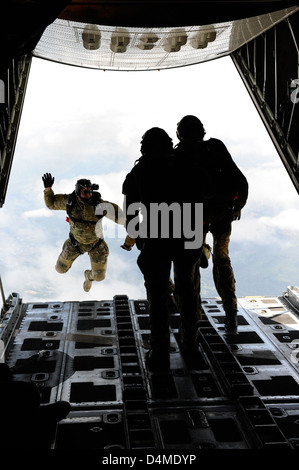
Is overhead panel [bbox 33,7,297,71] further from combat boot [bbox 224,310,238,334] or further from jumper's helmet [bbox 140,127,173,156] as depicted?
combat boot [bbox 224,310,238,334]

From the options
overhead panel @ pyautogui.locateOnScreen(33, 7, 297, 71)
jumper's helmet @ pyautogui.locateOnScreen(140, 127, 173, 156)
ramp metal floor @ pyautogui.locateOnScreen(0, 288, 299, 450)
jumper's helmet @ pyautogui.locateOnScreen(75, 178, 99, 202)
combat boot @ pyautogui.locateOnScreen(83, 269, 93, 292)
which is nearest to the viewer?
ramp metal floor @ pyautogui.locateOnScreen(0, 288, 299, 450)

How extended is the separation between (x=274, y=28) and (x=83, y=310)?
12.1ft

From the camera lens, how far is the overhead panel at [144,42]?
5301 mm

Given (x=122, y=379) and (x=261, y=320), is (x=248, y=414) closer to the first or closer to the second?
(x=122, y=379)

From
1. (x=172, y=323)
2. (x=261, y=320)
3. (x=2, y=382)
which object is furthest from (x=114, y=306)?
(x=2, y=382)

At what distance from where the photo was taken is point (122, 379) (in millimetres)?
3389

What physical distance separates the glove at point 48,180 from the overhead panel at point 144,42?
1508 mm

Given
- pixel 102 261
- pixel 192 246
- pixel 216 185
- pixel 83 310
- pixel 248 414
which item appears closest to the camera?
pixel 248 414

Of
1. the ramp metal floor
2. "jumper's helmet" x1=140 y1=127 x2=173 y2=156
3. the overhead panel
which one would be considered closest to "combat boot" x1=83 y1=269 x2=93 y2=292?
the ramp metal floor

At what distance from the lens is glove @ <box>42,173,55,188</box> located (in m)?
6.52

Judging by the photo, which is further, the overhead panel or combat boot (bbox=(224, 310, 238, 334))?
the overhead panel

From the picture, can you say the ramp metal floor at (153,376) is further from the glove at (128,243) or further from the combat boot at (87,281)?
the combat boot at (87,281)

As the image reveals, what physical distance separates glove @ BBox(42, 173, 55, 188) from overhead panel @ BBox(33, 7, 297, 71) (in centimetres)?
151

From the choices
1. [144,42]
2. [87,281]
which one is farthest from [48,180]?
[144,42]
